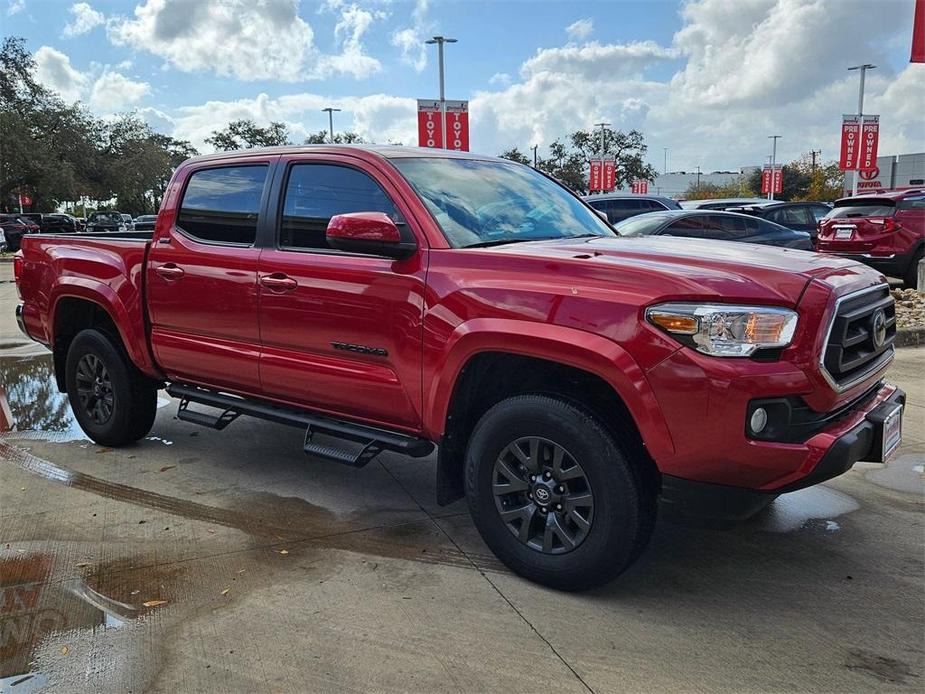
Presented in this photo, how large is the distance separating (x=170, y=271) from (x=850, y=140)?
32230mm

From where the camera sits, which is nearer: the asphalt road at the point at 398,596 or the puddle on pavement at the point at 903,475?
the asphalt road at the point at 398,596

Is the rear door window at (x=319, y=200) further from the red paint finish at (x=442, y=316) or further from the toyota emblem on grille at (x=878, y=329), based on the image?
the toyota emblem on grille at (x=878, y=329)

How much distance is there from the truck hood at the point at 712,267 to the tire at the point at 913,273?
10167 mm

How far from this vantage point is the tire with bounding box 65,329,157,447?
5.23 m

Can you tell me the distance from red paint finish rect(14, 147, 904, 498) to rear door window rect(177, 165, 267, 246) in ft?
0.29

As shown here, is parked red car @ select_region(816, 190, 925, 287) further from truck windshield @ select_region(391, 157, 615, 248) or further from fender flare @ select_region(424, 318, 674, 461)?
fender flare @ select_region(424, 318, 674, 461)

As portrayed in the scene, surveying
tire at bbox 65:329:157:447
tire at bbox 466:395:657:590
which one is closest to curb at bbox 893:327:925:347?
tire at bbox 466:395:657:590

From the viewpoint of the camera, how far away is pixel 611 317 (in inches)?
118

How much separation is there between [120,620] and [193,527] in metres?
0.95

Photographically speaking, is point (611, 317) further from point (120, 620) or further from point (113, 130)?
point (113, 130)

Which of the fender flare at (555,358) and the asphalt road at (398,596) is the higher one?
the fender flare at (555,358)

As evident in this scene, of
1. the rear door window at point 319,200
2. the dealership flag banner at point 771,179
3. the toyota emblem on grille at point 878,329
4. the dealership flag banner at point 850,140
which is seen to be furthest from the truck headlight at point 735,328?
the dealership flag banner at point 771,179

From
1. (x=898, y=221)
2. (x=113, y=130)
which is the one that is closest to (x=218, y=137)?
(x=113, y=130)

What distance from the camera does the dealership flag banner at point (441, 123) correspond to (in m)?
21.9
